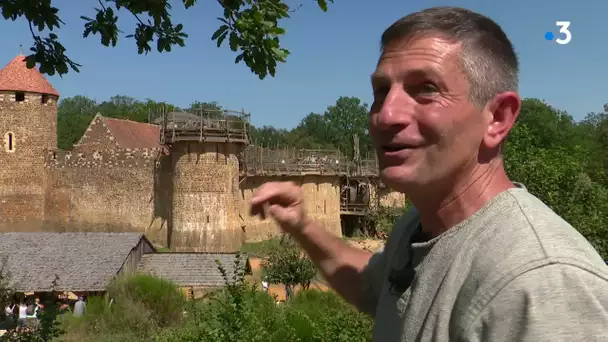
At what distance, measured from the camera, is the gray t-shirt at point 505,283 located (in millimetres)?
1037

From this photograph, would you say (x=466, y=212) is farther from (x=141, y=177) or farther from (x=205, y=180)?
(x=141, y=177)

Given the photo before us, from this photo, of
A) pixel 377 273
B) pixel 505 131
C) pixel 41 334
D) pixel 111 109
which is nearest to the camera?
pixel 505 131

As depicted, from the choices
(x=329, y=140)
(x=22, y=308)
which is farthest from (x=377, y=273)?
(x=329, y=140)

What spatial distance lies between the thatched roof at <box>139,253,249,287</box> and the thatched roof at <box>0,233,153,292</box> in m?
0.84

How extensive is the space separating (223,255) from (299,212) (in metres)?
17.3

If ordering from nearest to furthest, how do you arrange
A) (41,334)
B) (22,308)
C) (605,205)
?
(41,334) < (605,205) < (22,308)

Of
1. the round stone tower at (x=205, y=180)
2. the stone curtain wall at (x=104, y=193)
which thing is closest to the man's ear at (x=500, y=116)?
the round stone tower at (x=205, y=180)

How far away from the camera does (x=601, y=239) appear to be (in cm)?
1087

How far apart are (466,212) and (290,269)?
15833 mm

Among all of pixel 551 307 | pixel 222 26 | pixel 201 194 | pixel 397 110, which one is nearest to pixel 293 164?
pixel 201 194

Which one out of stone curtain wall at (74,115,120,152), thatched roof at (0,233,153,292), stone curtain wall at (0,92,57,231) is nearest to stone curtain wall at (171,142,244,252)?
stone curtain wall at (74,115,120,152)

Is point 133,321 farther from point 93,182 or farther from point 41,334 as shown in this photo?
point 93,182

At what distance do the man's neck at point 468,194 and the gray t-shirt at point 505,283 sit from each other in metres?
0.05

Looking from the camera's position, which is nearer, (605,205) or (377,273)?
(377,273)
